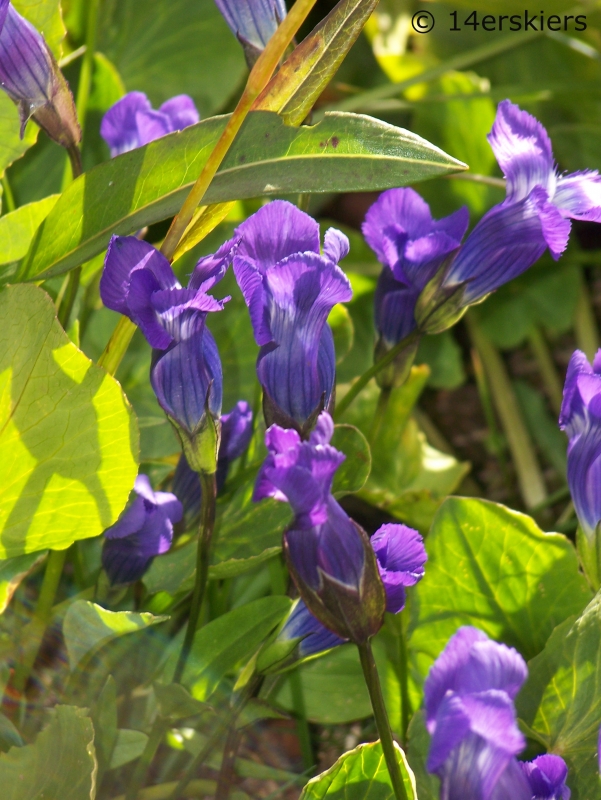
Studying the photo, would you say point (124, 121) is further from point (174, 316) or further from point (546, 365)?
point (546, 365)

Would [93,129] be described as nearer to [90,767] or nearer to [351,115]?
[351,115]

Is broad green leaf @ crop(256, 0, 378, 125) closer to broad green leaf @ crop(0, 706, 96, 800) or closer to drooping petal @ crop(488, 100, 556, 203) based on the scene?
drooping petal @ crop(488, 100, 556, 203)

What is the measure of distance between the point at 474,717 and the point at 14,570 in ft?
0.88

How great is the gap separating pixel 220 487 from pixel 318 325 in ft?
0.50

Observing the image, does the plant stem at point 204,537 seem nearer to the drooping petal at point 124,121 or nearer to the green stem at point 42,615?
the green stem at point 42,615

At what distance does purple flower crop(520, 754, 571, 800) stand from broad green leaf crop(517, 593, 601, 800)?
3.2 inches

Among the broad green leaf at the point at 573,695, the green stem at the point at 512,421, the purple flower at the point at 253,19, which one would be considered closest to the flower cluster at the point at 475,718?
the broad green leaf at the point at 573,695

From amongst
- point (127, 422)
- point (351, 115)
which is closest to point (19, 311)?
point (127, 422)

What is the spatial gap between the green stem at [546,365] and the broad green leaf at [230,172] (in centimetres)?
72

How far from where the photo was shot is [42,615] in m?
0.51

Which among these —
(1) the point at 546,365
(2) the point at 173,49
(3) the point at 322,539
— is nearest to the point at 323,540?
(3) the point at 322,539

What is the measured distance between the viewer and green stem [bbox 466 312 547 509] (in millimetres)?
989

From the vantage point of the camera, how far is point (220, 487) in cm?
52

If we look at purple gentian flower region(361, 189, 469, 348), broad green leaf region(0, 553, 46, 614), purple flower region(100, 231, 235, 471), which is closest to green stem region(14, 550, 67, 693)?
broad green leaf region(0, 553, 46, 614)
